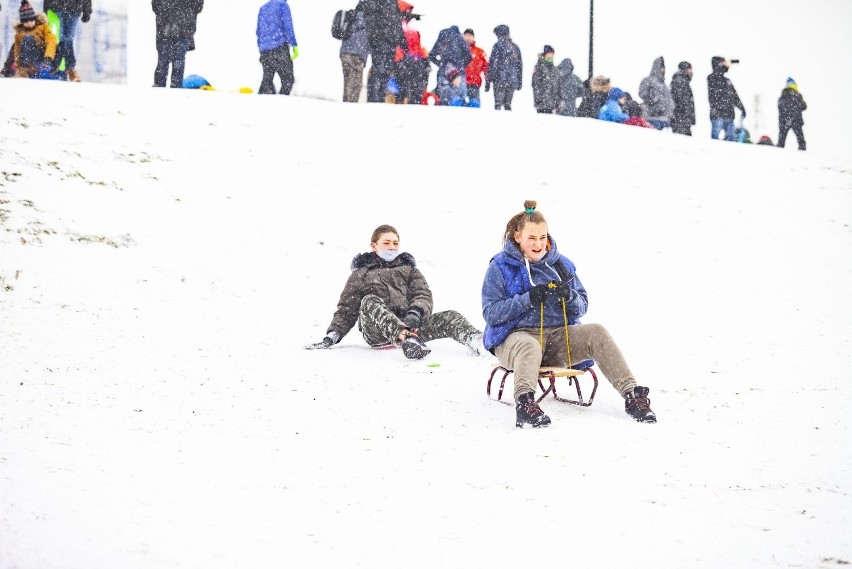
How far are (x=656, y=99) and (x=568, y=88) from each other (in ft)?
7.07

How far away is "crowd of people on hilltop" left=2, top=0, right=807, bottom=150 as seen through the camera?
13.8 meters

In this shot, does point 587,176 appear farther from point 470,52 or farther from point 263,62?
point 263,62

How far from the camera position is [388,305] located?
7051 millimetres

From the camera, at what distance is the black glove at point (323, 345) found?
698cm

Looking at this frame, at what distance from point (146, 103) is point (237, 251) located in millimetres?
5106

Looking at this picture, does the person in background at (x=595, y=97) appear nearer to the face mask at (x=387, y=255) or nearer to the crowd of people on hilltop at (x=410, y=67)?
the crowd of people on hilltop at (x=410, y=67)

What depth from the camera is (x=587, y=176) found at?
43.9 feet

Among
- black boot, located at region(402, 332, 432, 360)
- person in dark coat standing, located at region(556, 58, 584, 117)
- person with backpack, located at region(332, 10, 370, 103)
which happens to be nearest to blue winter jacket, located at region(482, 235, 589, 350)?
black boot, located at region(402, 332, 432, 360)

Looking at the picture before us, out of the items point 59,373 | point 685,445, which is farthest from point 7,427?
point 685,445

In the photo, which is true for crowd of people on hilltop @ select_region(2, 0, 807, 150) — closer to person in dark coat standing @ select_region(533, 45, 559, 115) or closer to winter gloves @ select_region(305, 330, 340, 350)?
person in dark coat standing @ select_region(533, 45, 559, 115)

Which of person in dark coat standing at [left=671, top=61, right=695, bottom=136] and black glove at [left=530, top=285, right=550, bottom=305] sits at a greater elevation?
person in dark coat standing at [left=671, top=61, right=695, bottom=136]

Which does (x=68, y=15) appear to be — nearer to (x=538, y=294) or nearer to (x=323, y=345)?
(x=323, y=345)

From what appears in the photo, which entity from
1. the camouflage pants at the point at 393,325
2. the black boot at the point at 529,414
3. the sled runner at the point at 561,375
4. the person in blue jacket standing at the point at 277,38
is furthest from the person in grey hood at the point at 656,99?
the black boot at the point at 529,414

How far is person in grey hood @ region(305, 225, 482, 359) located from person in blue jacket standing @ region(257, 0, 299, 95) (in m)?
7.90
